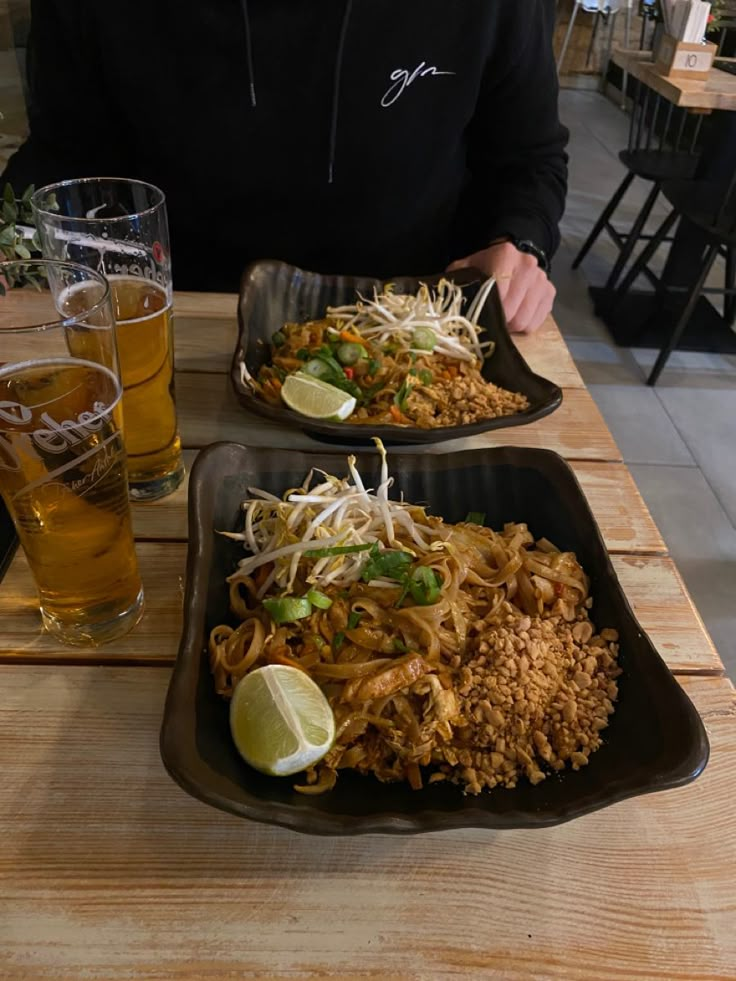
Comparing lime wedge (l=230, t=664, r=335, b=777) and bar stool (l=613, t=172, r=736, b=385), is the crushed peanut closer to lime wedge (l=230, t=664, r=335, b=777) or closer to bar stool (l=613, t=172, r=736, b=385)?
lime wedge (l=230, t=664, r=335, b=777)

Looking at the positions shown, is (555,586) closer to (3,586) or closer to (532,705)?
(532,705)

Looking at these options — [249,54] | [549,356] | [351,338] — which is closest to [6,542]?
[351,338]

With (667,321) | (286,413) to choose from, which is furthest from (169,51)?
(667,321)

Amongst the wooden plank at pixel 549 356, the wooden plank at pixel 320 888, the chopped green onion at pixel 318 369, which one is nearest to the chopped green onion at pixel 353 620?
the wooden plank at pixel 320 888

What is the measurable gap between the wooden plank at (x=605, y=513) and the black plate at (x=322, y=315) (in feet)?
0.44

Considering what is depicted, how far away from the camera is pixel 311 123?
1.77m

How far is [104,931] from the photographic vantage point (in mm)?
637

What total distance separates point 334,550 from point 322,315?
2.64 ft

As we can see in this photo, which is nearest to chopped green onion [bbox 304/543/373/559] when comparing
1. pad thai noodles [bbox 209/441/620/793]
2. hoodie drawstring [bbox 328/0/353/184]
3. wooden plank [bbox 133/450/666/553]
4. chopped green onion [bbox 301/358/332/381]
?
pad thai noodles [bbox 209/441/620/793]

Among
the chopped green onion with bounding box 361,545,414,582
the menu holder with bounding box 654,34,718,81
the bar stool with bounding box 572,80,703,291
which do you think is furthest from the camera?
the bar stool with bounding box 572,80,703,291

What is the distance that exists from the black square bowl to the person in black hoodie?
0.67 meters

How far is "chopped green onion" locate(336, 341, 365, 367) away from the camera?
1366 mm

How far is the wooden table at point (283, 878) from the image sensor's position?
0.63 meters

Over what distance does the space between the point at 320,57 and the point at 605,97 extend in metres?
7.97
